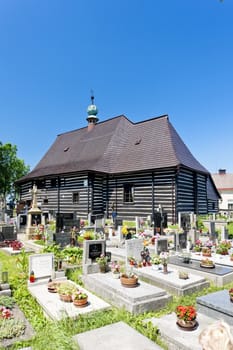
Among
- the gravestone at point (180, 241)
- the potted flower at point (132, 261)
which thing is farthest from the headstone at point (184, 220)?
the potted flower at point (132, 261)

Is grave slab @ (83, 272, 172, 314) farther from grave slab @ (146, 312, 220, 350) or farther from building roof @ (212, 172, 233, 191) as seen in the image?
building roof @ (212, 172, 233, 191)

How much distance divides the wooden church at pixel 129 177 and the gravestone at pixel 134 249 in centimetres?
951

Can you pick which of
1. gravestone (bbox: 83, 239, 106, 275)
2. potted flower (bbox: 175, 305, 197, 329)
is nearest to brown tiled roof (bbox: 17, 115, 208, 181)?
gravestone (bbox: 83, 239, 106, 275)

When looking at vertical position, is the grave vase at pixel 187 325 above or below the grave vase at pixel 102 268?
below

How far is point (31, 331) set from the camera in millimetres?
4711

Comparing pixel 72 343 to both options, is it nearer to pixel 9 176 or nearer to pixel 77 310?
pixel 77 310

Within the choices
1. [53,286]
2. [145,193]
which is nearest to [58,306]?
[53,286]

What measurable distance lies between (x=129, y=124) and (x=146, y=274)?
20.4m

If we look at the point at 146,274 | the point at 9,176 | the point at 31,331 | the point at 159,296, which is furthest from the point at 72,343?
the point at 9,176

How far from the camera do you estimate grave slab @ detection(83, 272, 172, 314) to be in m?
5.51

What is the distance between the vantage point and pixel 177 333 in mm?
4332

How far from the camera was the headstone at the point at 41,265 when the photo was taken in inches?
286

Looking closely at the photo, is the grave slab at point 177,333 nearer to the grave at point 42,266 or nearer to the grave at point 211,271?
the grave at point 211,271

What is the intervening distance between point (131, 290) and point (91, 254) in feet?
8.17
